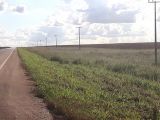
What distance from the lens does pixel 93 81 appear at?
823 inches

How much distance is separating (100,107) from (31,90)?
529 centimetres

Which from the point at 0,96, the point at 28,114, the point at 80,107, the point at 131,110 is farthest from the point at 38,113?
the point at 0,96

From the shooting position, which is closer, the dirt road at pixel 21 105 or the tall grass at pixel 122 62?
the dirt road at pixel 21 105

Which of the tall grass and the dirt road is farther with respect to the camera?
the tall grass

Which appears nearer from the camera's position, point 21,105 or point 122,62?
point 21,105

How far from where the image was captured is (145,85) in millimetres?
19266

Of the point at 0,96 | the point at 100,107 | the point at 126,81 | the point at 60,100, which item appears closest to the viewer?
the point at 100,107

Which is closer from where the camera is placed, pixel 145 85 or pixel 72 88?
pixel 72 88

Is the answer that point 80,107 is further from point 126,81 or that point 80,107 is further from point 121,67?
point 121,67

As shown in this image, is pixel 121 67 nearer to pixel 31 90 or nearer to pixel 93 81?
pixel 93 81

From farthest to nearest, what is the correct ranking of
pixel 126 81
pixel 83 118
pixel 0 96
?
1. pixel 126 81
2. pixel 0 96
3. pixel 83 118

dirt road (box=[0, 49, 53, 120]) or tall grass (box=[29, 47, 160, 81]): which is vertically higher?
dirt road (box=[0, 49, 53, 120])

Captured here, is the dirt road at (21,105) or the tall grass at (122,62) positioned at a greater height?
the dirt road at (21,105)

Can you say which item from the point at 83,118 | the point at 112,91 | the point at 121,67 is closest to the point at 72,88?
the point at 112,91
